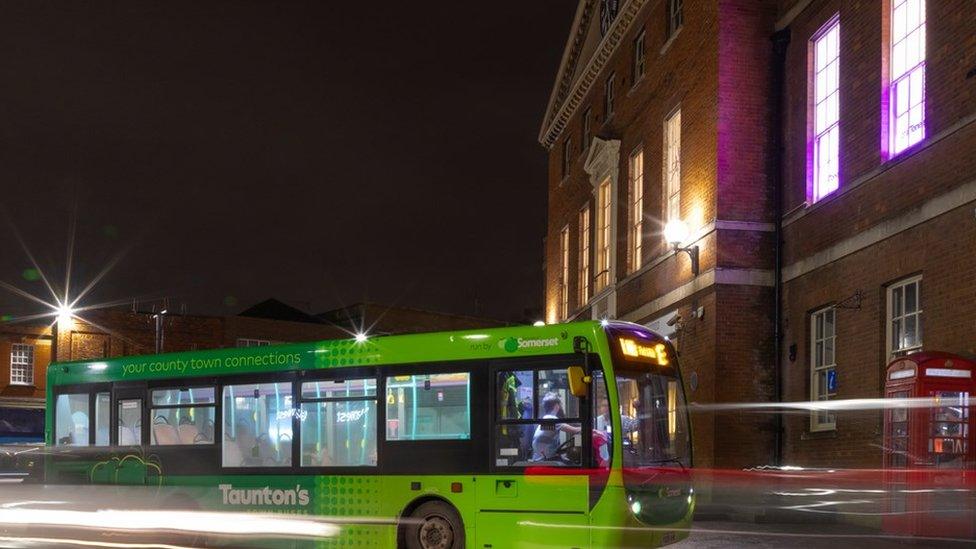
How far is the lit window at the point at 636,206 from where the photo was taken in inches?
1085

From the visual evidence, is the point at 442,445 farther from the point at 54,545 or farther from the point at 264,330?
the point at 264,330

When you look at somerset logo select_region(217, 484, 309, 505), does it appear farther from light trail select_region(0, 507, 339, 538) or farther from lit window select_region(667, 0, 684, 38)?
lit window select_region(667, 0, 684, 38)

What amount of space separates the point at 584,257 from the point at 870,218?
16.5 meters

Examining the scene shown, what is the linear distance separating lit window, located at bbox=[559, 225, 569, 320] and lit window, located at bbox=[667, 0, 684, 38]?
11.6 meters

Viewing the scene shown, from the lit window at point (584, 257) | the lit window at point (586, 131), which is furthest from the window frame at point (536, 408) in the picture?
the lit window at point (586, 131)

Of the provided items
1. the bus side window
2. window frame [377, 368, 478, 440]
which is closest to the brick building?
window frame [377, 368, 478, 440]

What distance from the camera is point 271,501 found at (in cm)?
1451

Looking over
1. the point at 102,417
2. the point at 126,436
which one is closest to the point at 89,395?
the point at 102,417

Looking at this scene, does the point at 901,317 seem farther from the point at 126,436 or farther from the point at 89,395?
the point at 89,395

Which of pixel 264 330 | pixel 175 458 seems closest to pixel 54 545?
pixel 175 458

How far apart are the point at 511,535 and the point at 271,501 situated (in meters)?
3.62

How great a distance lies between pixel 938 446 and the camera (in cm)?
1397

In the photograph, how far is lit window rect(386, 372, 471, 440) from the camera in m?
13.1

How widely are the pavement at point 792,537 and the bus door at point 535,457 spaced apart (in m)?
3.17
